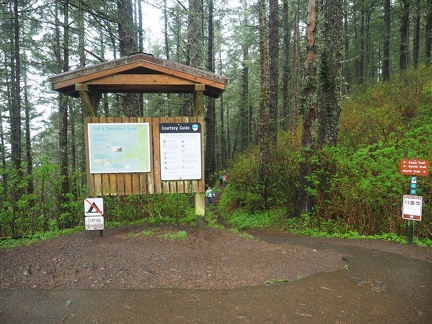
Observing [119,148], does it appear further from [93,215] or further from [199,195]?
[199,195]

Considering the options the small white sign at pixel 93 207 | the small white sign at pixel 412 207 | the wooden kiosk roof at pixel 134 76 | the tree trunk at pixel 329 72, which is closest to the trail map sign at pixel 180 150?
the wooden kiosk roof at pixel 134 76

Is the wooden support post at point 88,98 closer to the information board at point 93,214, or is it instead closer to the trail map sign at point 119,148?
the trail map sign at point 119,148

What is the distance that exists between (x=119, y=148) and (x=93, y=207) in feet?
4.11

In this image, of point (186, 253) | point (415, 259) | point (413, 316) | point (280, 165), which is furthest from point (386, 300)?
point (280, 165)

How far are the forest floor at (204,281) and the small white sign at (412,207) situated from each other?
630mm

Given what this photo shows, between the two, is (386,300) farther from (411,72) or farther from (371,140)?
(411,72)

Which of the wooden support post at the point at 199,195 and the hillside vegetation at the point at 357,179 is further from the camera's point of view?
the hillside vegetation at the point at 357,179

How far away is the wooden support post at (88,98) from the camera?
517cm

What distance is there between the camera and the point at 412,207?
19.1 ft

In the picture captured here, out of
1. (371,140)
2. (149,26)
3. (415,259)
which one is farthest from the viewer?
(149,26)

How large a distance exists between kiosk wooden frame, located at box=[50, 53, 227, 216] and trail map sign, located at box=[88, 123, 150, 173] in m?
0.11

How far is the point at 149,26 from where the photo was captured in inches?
1001

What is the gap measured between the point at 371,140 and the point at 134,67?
7871 mm

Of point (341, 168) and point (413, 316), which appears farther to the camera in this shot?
point (341, 168)
